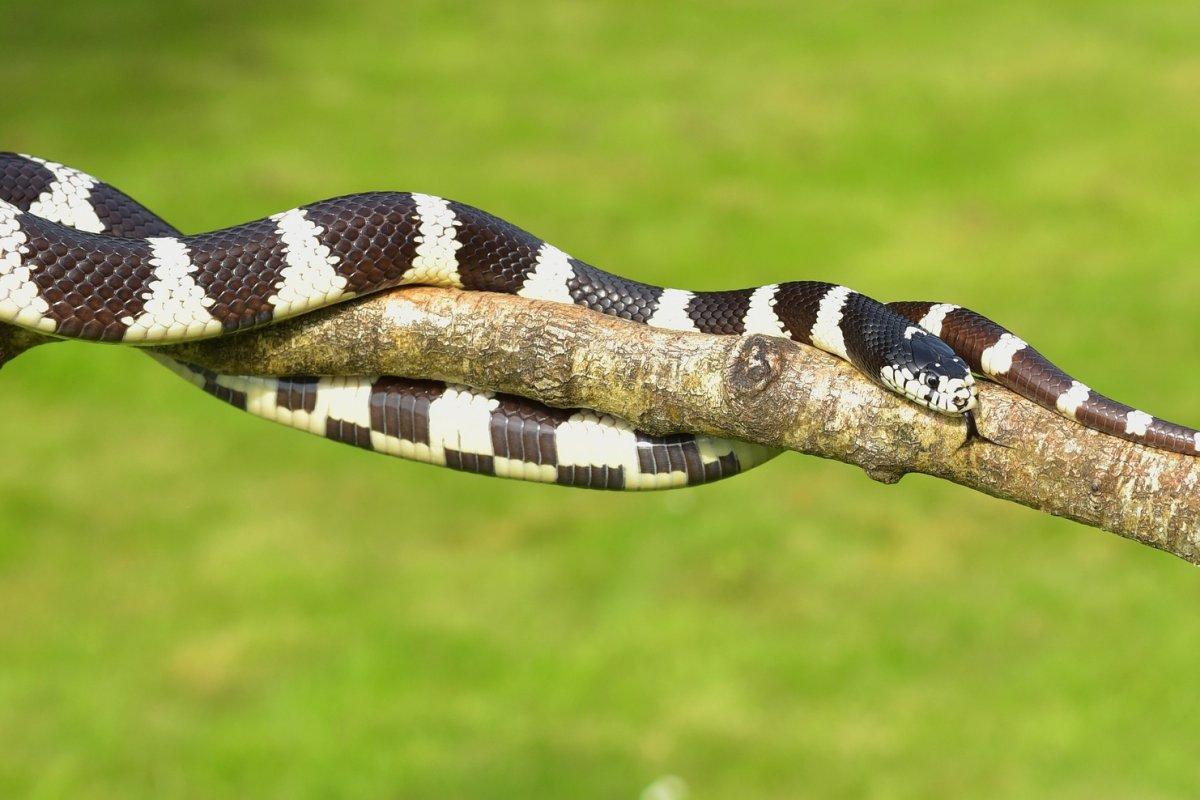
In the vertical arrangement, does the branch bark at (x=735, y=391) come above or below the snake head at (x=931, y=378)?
below

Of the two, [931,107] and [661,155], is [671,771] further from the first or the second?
[931,107]

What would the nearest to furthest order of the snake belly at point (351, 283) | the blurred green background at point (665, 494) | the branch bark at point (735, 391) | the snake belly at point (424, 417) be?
the branch bark at point (735, 391) < the snake belly at point (351, 283) < the snake belly at point (424, 417) < the blurred green background at point (665, 494)

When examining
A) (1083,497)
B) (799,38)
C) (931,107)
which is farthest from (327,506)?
(799,38)

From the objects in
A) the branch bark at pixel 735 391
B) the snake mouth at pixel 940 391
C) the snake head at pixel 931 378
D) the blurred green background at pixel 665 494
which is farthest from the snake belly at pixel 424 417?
the blurred green background at pixel 665 494

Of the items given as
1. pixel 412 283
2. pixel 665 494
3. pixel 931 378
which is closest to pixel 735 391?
pixel 931 378

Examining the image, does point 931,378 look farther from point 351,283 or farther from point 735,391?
point 351,283

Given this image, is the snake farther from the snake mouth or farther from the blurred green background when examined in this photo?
the blurred green background

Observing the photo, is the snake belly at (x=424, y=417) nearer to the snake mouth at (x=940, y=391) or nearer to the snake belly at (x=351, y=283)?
the snake belly at (x=351, y=283)
